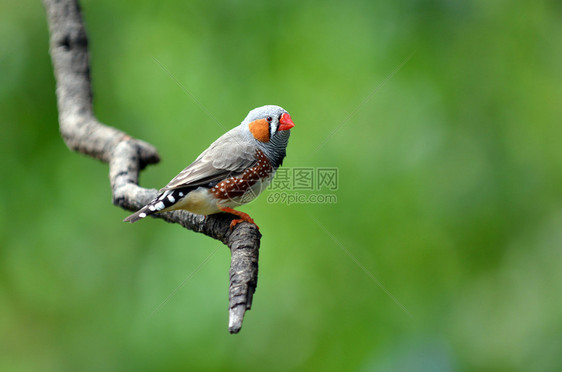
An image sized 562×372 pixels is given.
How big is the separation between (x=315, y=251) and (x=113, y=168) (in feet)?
5.37

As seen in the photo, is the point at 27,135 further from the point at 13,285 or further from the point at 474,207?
the point at 474,207

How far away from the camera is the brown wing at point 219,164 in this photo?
8.57 feet

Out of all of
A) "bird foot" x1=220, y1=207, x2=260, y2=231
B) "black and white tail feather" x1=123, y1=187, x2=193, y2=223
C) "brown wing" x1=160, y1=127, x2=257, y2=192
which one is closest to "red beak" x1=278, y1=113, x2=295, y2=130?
"brown wing" x1=160, y1=127, x2=257, y2=192

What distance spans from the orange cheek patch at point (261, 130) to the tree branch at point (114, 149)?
0.48 m

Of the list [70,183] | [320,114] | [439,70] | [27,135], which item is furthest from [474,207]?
[27,135]

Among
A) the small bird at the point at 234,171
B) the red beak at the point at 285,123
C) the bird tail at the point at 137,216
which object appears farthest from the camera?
the red beak at the point at 285,123

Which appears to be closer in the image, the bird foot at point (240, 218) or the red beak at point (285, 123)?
the bird foot at point (240, 218)

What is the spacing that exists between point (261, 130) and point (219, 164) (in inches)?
12.8

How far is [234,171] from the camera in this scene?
2711mm

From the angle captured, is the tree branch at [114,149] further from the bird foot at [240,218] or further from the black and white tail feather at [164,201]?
the black and white tail feather at [164,201]

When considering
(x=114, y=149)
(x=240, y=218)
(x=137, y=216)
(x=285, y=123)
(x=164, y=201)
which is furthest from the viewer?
(x=114, y=149)

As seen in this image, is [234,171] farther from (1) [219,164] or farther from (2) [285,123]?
(2) [285,123]

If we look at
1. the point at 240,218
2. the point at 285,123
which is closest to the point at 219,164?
the point at 240,218


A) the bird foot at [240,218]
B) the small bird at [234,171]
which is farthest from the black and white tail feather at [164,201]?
the bird foot at [240,218]
